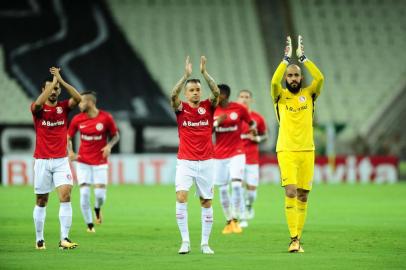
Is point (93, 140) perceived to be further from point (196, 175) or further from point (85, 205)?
point (196, 175)

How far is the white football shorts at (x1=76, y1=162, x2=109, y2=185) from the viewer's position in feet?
60.7

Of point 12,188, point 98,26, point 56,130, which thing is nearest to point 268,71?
point 98,26

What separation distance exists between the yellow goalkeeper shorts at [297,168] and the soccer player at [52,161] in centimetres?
301

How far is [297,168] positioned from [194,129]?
4.98ft

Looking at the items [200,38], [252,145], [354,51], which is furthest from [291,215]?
[354,51]

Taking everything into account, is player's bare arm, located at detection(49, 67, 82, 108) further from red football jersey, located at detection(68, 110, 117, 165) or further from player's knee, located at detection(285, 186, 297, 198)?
red football jersey, located at detection(68, 110, 117, 165)

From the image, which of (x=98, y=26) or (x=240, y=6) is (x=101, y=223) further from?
(x=240, y=6)

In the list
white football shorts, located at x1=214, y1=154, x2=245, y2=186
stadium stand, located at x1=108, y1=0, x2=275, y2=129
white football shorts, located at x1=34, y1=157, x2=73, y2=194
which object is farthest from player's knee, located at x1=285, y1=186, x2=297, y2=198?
stadium stand, located at x1=108, y1=0, x2=275, y2=129

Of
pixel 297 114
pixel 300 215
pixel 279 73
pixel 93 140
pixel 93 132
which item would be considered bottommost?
pixel 300 215

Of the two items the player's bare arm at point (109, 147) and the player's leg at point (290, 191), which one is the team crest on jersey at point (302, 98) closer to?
the player's leg at point (290, 191)

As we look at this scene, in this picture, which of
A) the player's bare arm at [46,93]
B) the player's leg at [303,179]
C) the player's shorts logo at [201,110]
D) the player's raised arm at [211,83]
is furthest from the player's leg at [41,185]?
the player's leg at [303,179]

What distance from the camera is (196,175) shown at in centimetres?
1341

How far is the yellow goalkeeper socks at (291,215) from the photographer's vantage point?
13.2 meters

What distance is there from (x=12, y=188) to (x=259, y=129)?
43.1ft
